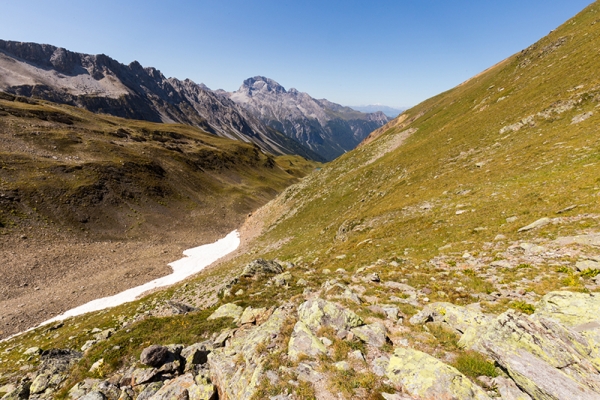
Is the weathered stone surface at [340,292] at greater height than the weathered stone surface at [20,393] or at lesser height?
lesser

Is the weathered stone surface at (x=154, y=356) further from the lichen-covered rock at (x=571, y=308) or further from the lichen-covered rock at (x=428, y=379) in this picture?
the lichen-covered rock at (x=571, y=308)

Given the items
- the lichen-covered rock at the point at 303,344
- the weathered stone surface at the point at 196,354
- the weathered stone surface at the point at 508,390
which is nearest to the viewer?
the weathered stone surface at the point at 508,390

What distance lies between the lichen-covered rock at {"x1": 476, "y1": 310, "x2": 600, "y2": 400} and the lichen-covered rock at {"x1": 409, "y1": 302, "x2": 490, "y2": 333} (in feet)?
5.29

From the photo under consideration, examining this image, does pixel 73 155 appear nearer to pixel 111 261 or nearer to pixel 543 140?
pixel 111 261

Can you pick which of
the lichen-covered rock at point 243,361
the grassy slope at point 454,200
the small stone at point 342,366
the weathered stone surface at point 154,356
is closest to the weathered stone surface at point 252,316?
the lichen-covered rock at point 243,361

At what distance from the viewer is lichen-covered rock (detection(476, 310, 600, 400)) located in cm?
700

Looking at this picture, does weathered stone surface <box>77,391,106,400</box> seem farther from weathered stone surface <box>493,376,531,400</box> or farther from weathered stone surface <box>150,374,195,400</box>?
weathered stone surface <box>493,376,531,400</box>

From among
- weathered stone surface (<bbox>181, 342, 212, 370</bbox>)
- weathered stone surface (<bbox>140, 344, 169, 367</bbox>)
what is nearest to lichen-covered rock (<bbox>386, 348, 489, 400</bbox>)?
weathered stone surface (<bbox>181, 342, 212, 370</bbox>)

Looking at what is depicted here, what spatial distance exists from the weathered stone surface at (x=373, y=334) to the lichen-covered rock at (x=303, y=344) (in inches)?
65.3

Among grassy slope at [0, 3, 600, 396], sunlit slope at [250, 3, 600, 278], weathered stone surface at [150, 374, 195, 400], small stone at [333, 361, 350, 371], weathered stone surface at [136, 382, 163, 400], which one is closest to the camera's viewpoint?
small stone at [333, 361, 350, 371]

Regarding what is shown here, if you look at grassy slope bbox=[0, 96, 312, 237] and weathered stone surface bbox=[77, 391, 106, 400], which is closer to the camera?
weathered stone surface bbox=[77, 391, 106, 400]

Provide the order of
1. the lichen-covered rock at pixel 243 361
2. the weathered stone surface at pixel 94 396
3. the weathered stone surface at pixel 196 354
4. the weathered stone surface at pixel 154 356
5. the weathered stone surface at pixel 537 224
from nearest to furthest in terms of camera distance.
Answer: the lichen-covered rock at pixel 243 361, the weathered stone surface at pixel 94 396, the weathered stone surface at pixel 154 356, the weathered stone surface at pixel 196 354, the weathered stone surface at pixel 537 224

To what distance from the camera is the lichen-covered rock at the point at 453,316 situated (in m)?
11.0

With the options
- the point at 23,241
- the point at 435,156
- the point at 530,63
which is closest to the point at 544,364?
the point at 435,156
